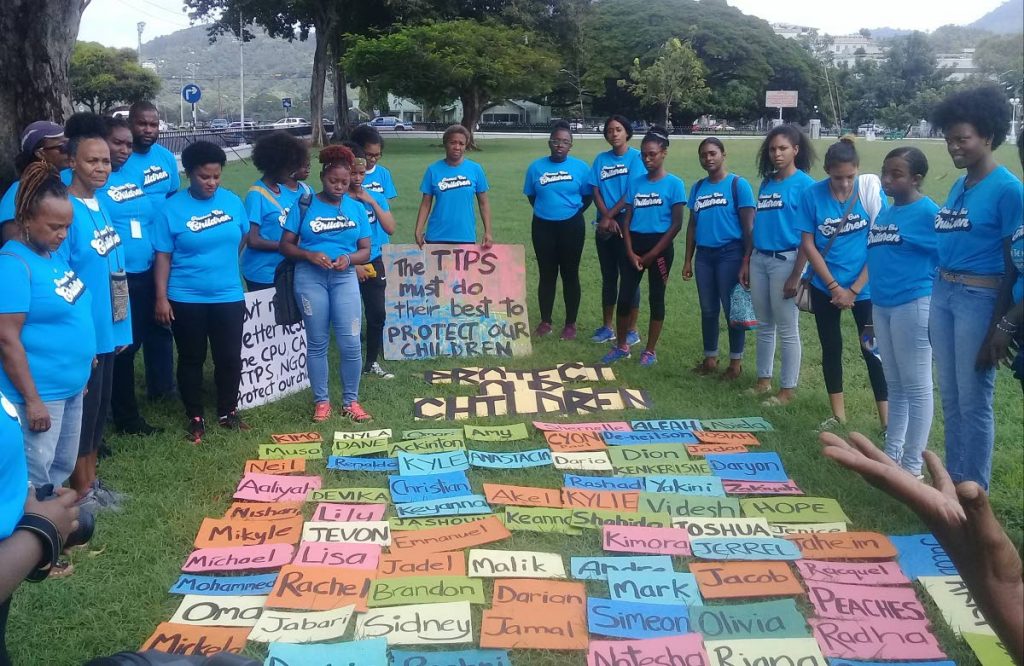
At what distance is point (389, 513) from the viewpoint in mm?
4738

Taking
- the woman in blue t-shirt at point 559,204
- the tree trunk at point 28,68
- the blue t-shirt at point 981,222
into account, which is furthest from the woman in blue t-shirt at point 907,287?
the tree trunk at point 28,68

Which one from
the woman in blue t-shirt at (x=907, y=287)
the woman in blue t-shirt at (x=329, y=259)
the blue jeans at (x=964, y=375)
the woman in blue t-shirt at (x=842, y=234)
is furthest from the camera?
the woman in blue t-shirt at (x=329, y=259)

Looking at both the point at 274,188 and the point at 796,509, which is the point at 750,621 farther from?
the point at 274,188

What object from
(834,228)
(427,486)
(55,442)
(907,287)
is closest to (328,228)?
(427,486)

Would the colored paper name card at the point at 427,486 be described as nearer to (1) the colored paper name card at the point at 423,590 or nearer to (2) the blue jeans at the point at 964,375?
(1) the colored paper name card at the point at 423,590

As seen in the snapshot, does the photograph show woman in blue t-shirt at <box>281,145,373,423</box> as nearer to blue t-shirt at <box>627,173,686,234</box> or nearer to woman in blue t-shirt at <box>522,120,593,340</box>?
woman in blue t-shirt at <box>522,120,593,340</box>

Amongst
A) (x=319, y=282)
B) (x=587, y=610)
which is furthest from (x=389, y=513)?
(x=319, y=282)

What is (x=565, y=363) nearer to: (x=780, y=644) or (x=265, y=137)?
(x=265, y=137)

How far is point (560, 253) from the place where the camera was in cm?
827

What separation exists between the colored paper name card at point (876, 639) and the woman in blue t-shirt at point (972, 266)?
1.22 m

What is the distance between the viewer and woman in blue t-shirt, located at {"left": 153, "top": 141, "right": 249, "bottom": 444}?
537 centimetres

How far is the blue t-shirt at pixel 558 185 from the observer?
26.2 ft

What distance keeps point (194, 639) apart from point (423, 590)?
95 centimetres

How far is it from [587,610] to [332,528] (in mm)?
1461
